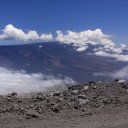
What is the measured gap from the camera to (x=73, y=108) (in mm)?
17391

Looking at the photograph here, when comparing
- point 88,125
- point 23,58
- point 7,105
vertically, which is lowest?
point 88,125

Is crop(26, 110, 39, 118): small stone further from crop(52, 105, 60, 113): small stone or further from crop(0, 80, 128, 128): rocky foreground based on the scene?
crop(52, 105, 60, 113): small stone

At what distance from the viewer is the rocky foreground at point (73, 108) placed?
15.5m

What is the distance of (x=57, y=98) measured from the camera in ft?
60.5

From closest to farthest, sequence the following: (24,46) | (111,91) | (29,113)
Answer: (29,113) → (111,91) → (24,46)

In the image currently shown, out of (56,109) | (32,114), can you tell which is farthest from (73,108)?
(32,114)

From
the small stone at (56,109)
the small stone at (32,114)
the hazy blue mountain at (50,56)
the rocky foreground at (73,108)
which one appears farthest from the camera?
the hazy blue mountain at (50,56)

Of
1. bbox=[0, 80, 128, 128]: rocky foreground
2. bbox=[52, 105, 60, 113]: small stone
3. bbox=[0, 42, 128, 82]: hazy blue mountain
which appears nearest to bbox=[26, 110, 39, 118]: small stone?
bbox=[0, 80, 128, 128]: rocky foreground

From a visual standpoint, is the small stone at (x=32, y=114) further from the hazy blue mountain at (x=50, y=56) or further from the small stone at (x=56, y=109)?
the hazy blue mountain at (x=50, y=56)

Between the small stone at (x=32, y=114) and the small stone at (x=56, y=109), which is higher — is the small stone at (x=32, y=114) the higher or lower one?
the lower one

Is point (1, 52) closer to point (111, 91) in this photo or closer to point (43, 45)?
point (43, 45)

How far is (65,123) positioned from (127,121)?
2005 millimetres

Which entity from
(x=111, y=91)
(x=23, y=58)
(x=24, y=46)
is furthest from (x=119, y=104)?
(x=24, y=46)

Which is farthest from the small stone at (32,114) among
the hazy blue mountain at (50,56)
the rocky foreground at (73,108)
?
the hazy blue mountain at (50,56)
